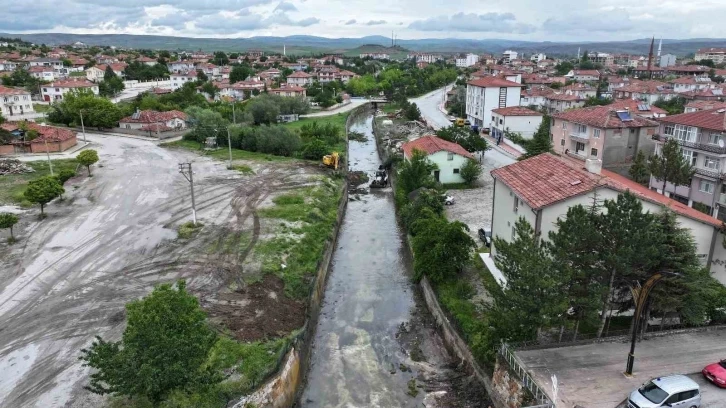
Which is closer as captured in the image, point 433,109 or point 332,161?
point 332,161

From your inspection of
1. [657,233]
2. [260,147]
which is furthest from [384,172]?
[657,233]

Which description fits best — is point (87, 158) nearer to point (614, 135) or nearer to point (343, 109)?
point (614, 135)

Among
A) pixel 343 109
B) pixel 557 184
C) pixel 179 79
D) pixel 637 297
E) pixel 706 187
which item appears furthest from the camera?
pixel 179 79

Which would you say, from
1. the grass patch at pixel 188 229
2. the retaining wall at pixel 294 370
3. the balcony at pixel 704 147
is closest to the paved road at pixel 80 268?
the grass patch at pixel 188 229

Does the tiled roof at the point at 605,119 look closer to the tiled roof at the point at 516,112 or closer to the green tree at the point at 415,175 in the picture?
the tiled roof at the point at 516,112

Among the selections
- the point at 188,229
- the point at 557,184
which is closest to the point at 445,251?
the point at 557,184

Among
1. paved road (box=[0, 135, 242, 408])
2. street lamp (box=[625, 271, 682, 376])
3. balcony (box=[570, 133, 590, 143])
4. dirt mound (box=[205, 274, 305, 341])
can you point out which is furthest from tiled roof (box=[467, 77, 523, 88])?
street lamp (box=[625, 271, 682, 376])

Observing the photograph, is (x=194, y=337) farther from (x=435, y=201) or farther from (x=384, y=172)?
(x=384, y=172)
